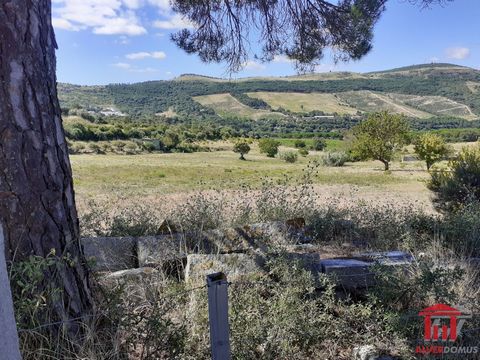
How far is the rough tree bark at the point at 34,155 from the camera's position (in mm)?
2217

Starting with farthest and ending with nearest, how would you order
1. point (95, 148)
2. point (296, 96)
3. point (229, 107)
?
point (296, 96)
point (229, 107)
point (95, 148)

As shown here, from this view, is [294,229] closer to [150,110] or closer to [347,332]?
[347,332]

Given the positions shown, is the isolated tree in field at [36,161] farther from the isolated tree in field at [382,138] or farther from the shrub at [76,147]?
the shrub at [76,147]

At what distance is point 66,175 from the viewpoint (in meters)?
2.49

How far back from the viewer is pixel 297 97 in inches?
5340

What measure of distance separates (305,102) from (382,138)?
96.8 meters

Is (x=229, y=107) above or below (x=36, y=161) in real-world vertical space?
above

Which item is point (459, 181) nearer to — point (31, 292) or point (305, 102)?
point (31, 292)

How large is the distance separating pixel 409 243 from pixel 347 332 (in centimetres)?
193

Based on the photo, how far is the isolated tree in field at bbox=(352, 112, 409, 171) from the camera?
38219mm

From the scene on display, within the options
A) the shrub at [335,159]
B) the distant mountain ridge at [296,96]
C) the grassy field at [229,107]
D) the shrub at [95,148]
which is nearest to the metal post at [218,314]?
the shrub at [335,159]

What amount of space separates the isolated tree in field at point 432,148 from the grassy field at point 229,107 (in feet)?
272

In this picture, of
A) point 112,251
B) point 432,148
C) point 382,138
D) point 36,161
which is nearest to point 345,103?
point 382,138

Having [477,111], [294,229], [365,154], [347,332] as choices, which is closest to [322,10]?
[294,229]
